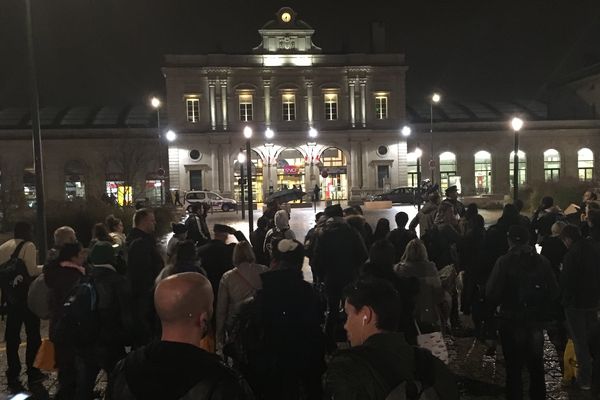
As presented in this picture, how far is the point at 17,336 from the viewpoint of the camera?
23.8 ft

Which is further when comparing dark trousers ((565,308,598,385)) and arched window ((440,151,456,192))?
arched window ((440,151,456,192))

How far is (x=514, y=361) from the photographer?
18.3 feet

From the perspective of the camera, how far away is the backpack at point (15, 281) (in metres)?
7.03

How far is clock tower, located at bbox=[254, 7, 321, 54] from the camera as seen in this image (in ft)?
174

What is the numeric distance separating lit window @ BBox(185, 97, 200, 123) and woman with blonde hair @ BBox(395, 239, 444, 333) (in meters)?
48.9

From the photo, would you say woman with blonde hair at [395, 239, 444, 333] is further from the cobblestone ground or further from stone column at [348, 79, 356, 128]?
stone column at [348, 79, 356, 128]

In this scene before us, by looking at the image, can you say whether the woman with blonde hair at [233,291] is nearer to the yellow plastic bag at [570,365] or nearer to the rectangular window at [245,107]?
the yellow plastic bag at [570,365]

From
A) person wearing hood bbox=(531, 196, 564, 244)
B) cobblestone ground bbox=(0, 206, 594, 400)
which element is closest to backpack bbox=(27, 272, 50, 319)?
cobblestone ground bbox=(0, 206, 594, 400)

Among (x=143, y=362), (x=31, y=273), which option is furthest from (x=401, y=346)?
(x=31, y=273)

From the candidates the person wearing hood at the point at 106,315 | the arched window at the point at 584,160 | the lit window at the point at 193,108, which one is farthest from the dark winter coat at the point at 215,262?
the arched window at the point at 584,160

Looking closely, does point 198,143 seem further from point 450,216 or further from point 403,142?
point 450,216

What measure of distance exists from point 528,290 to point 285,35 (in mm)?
50390

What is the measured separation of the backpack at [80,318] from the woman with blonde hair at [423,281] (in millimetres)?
2978

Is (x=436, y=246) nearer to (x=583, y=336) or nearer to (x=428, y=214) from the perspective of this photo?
(x=428, y=214)
